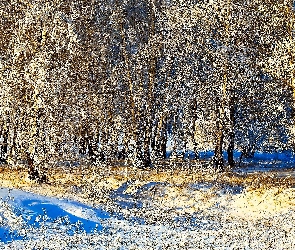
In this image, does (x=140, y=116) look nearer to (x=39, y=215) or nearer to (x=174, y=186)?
(x=174, y=186)

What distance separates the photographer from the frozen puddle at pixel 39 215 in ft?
47.1

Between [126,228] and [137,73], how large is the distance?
45.3 ft

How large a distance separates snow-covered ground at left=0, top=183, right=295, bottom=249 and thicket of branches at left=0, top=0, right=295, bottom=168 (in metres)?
4.95

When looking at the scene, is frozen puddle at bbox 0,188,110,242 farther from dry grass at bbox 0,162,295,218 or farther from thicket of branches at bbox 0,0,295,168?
thicket of branches at bbox 0,0,295,168

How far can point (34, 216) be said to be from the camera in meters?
15.9

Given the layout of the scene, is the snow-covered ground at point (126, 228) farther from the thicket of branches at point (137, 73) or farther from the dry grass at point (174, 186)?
the thicket of branches at point (137, 73)

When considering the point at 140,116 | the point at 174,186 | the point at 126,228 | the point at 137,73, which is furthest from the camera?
the point at 140,116

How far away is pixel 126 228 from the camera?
15.8 meters

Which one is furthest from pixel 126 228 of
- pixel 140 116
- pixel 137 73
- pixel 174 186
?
pixel 137 73

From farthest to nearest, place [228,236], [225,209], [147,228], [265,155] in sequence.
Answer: [265,155]
[225,209]
[147,228]
[228,236]

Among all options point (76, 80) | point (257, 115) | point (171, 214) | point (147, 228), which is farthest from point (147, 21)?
point (147, 228)

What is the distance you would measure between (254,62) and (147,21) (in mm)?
6624

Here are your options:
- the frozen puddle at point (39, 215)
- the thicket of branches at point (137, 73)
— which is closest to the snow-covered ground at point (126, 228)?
the frozen puddle at point (39, 215)

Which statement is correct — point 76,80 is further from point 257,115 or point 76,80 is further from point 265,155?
point 265,155
